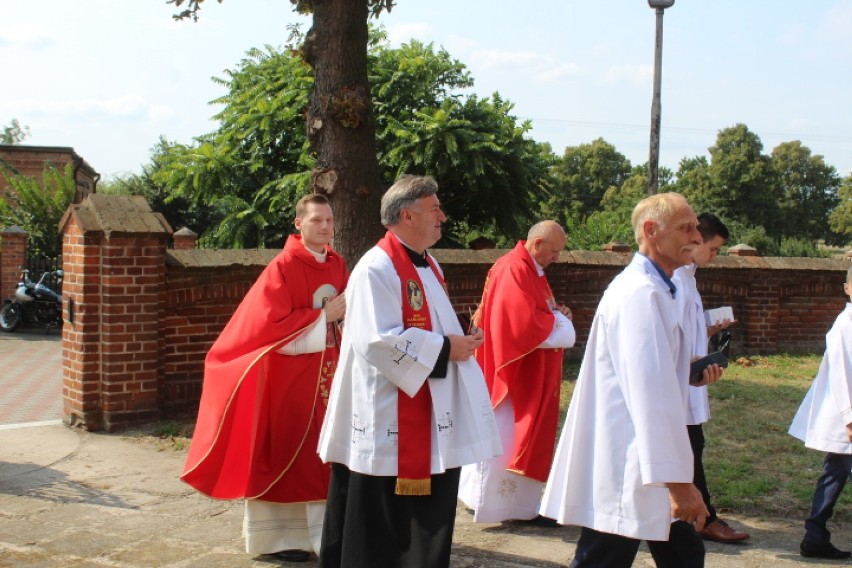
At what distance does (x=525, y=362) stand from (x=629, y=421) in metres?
2.66

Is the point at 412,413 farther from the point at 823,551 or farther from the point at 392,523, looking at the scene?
the point at 823,551

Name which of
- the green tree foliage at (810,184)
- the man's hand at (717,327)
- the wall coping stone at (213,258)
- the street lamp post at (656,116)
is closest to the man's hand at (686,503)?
the man's hand at (717,327)

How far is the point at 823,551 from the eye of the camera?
5.21 metres

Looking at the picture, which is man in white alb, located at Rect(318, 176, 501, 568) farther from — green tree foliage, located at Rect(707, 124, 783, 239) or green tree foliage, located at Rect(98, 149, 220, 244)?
green tree foliage, located at Rect(707, 124, 783, 239)

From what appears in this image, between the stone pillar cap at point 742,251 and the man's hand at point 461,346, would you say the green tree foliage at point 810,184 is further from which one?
the man's hand at point 461,346

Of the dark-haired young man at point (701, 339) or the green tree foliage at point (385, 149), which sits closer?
the dark-haired young man at point (701, 339)

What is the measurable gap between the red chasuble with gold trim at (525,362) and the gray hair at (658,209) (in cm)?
239

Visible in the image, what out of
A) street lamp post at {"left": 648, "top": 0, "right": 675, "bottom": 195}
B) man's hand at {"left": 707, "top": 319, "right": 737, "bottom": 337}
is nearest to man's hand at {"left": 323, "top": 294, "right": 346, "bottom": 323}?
man's hand at {"left": 707, "top": 319, "right": 737, "bottom": 337}

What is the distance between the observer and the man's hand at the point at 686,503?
325 centimetres

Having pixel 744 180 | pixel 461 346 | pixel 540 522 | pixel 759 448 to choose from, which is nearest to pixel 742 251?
pixel 759 448

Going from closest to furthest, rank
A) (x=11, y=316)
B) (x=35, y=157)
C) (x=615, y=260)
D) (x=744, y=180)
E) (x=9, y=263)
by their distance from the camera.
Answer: (x=615, y=260) < (x=11, y=316) < (x=9, y=263) < (x=35, y=157) < (x=744, y=180)

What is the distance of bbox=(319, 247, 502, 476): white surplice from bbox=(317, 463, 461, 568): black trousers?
4.2 inches

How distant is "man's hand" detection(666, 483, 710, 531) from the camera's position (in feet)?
10.7

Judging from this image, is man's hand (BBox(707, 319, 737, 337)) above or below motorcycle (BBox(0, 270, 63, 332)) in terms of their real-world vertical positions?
above
